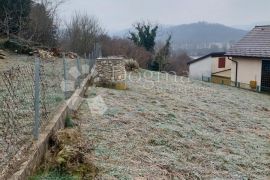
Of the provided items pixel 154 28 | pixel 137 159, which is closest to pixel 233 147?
pixel 137 159

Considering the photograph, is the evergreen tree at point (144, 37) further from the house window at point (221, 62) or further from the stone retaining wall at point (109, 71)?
the stone retaining wall at point (109, 71)

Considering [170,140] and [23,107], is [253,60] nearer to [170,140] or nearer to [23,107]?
[170,140]

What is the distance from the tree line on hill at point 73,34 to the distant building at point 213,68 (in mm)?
3331

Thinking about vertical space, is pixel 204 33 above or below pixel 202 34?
above

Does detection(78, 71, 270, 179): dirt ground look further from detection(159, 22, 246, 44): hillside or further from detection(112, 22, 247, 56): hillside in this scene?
detection(159, 22, 246, 44): hillside

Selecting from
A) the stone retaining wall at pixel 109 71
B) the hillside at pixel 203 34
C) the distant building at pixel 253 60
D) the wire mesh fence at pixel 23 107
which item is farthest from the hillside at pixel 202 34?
the wire mesh fence at pixel 23 107

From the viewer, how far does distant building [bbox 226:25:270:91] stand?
19.1m

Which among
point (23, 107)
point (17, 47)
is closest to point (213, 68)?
point (17, 47)

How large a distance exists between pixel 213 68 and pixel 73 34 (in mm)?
12086

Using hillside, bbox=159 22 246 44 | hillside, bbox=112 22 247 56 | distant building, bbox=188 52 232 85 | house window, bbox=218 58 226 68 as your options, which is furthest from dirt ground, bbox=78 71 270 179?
hillside, bbox=159 22 246 44

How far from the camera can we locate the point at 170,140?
5.73m

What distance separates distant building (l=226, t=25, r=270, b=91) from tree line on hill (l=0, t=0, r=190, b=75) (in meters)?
10.3

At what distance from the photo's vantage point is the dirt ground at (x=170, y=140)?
4566 millimetres

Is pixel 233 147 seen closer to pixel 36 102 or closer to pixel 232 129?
pixel 232 129
